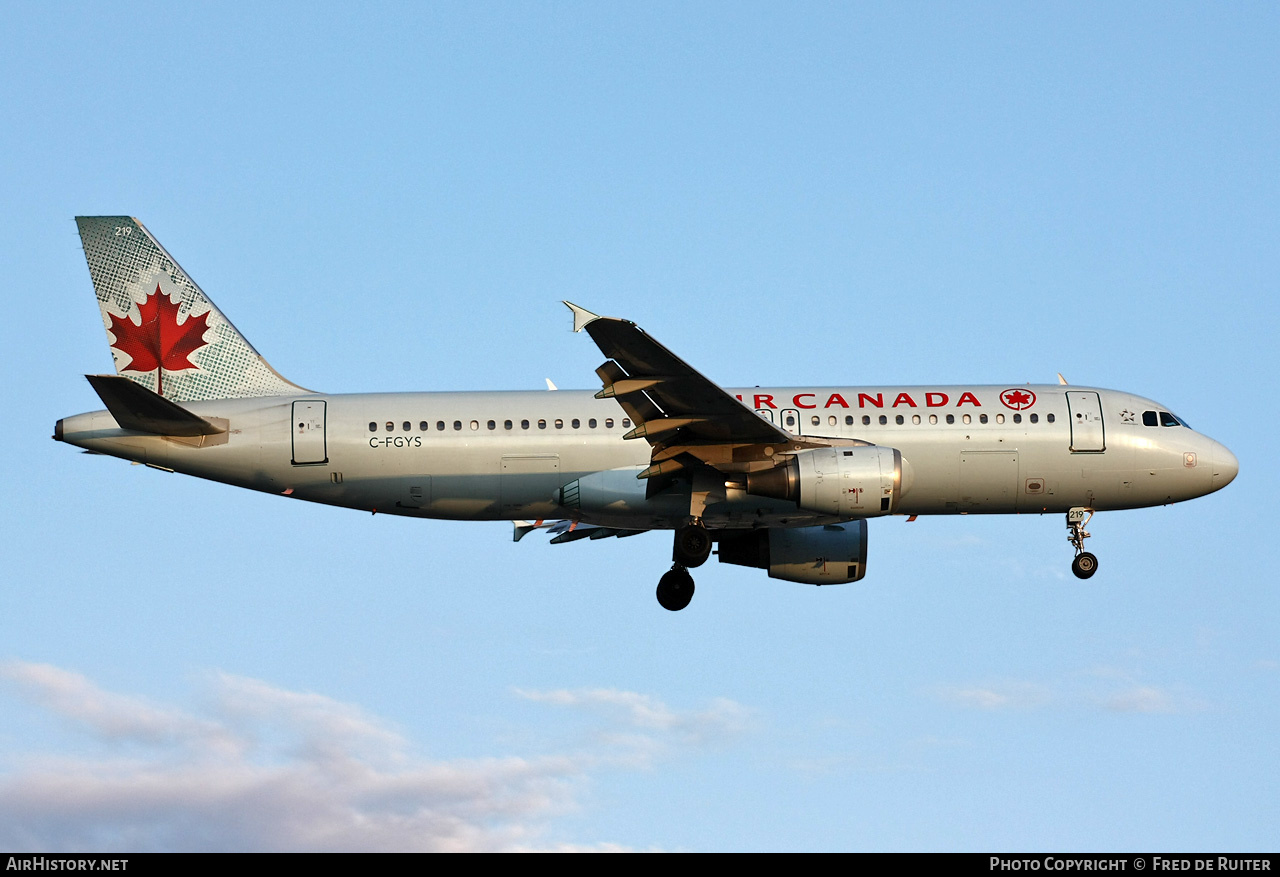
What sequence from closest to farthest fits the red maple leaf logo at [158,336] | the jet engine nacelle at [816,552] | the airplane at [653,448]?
1. the airplane at [653,448]
2. the red maple leaf logo at [158,336]
3. the jet engine nacelle at [816,552]

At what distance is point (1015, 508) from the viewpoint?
35031mm

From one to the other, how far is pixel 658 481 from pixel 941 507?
6798 mm

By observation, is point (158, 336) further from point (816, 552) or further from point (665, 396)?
point (816, 552)

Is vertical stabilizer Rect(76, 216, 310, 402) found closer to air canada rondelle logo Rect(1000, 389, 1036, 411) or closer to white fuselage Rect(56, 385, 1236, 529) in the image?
white fuselage Rect(56, 385, 1236, 529)

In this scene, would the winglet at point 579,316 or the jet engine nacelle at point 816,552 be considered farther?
the jet engine nacelle at point 816,552

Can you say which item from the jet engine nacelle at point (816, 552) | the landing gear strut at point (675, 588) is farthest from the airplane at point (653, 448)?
the jet engine nacelle at point (816, 552)

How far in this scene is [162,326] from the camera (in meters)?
36.7

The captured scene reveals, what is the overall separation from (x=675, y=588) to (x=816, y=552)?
3.98 m

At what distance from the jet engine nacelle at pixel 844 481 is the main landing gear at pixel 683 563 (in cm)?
238

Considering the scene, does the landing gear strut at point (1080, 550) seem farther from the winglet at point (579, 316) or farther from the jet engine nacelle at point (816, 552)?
the winglet at point (579, 316)

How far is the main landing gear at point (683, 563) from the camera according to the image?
3338 centimetres
